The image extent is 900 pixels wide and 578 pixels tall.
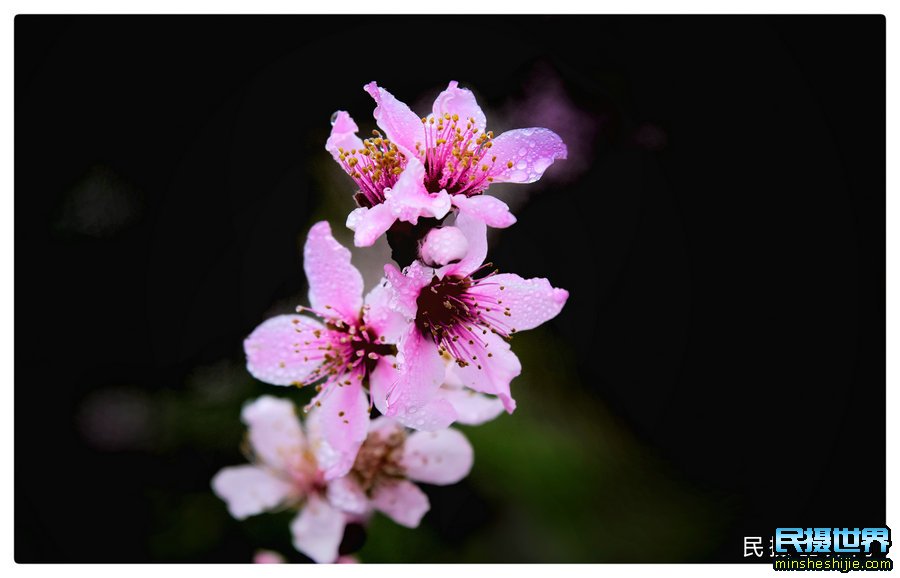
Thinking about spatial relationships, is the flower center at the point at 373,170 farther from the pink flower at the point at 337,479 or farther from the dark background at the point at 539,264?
the dark background at the point at 539,264

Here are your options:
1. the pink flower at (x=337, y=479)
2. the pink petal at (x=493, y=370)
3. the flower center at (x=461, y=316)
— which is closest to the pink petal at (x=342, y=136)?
the flower center at (x=461, y=316)

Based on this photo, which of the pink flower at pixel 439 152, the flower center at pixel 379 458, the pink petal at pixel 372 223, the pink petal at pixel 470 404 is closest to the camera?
the pink petal at pixel 372 223

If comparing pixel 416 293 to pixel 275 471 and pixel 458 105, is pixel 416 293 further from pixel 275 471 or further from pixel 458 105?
pixel 275 471

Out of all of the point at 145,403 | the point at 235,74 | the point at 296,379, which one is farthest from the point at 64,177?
the point at 296,379

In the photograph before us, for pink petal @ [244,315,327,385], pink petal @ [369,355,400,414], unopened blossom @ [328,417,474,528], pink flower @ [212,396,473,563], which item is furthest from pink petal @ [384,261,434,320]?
unopened blossom @ [328,417,474,528]

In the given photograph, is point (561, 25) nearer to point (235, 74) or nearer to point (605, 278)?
Answer: point (605, 278)

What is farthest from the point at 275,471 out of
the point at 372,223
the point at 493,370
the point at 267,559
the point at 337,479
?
the point at 372,223
